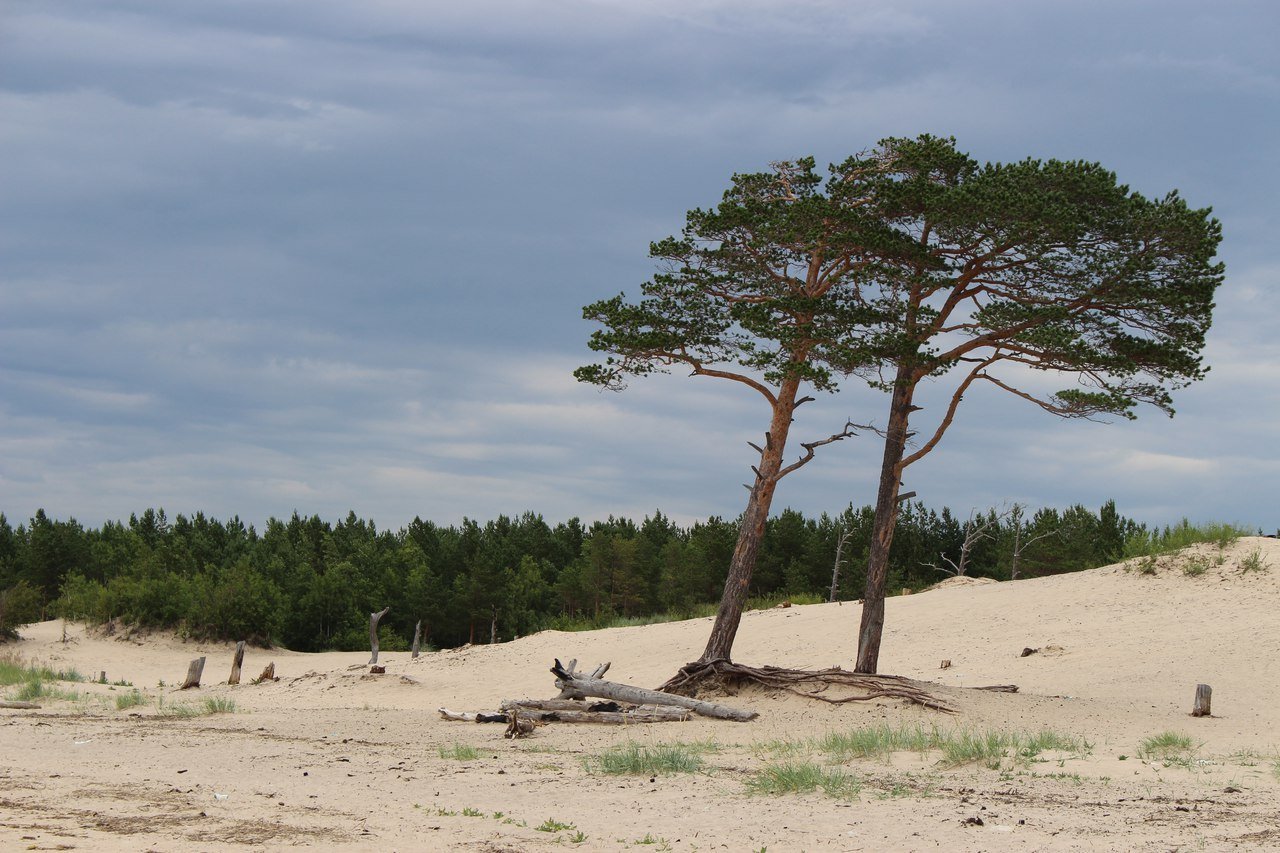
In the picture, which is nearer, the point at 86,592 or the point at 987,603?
the point at 987,603

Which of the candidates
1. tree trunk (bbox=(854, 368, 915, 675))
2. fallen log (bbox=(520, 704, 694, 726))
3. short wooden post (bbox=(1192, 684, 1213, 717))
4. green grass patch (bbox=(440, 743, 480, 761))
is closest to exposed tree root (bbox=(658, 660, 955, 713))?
tree trunk (bbox=(854, 368, 915, 675))

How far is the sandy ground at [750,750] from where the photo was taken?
8.10 metres

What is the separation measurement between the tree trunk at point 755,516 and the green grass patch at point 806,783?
936 cm

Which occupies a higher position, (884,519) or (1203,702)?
(884,519)

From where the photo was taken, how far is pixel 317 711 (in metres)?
19.5

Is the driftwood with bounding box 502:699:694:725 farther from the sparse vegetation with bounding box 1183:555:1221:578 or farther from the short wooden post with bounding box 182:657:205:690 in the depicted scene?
the sparse vegetation with bounding box 1183:555:1221:578

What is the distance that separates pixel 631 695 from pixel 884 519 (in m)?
5.63

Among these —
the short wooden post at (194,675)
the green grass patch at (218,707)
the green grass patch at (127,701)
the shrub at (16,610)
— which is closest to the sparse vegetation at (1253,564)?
the green grass patch at (218,707)

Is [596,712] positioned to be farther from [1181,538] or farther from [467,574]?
[467,574]

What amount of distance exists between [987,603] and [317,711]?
61.2ft

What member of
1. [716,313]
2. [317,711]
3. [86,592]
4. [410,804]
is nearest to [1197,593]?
[716,313]

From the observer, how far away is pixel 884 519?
773 inches

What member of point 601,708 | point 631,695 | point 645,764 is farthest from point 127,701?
point 645,764

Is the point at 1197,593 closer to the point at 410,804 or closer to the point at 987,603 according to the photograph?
the point at 987,603
